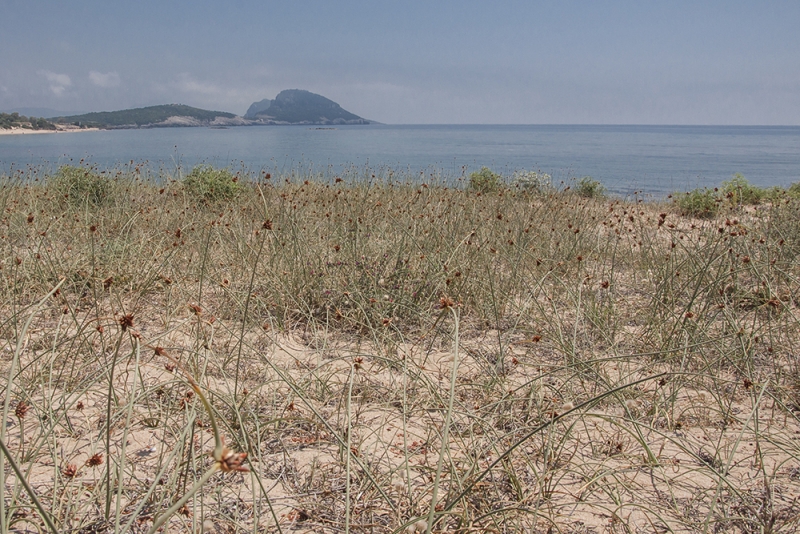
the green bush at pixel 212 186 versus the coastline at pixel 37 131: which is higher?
the coastline at pixel 37 131

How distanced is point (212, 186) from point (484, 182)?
517 cm

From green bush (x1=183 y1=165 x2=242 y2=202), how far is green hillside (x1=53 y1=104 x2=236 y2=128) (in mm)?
80858

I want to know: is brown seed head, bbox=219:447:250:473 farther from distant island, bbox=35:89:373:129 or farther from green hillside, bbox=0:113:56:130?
distant island, bbox=35:89:373:129

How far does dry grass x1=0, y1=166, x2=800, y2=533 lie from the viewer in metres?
1.70

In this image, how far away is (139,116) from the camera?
88.7 meters

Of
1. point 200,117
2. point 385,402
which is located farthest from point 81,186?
point 200,117

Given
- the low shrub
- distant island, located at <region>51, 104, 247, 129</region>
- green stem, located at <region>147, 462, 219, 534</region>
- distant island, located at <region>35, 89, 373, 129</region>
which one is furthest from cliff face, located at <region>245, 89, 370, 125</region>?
green stem, located at <region>147, 462, 219, 534</region>

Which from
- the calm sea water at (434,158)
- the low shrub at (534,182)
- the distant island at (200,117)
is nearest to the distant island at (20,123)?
the calm sea water at (434,158)

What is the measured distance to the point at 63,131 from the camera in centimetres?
6650

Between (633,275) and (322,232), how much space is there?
9.67 feet

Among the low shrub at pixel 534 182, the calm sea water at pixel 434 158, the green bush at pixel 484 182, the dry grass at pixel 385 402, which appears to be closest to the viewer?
the dry grass at pixel 385 402

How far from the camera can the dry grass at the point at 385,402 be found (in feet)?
5.59

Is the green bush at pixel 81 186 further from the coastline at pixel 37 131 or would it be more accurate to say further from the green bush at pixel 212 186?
the coastline at pixel 37 131

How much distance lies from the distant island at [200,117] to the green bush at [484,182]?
79.3 m
